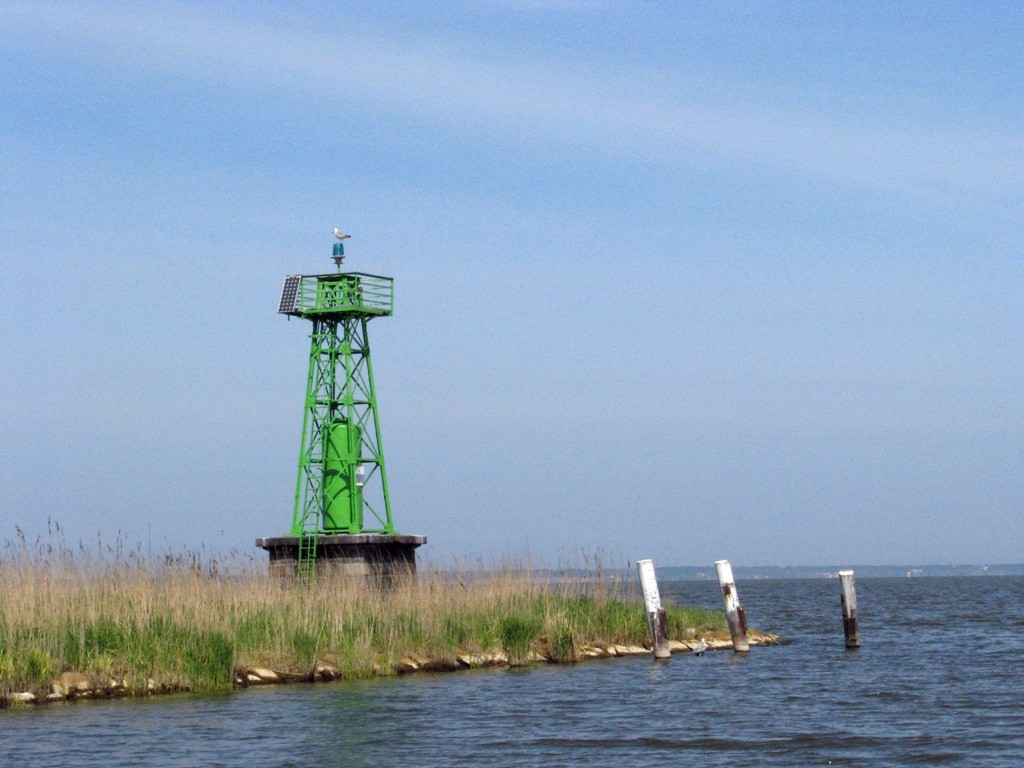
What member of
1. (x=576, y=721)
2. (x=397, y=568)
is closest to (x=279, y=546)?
(x=397, y=568)

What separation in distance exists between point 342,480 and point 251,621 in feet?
37.8

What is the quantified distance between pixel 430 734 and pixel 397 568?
1540 centimetres

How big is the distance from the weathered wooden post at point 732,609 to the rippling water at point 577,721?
1802 mm

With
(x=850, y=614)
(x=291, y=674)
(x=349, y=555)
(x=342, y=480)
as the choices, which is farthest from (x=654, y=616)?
(x=342, y=480)

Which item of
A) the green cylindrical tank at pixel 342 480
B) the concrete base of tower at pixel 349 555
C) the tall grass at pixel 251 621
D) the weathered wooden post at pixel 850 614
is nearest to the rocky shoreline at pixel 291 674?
the tall grass at pixel 251 621

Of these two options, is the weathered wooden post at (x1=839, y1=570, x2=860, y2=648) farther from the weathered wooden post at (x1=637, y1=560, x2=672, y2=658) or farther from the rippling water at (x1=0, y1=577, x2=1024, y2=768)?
the weathered wooden post at (x1=637, y1=560, x2=672, y2=658)

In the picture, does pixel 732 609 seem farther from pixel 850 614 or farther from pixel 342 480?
pixel 342 480

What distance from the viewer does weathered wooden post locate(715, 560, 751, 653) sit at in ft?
97.1

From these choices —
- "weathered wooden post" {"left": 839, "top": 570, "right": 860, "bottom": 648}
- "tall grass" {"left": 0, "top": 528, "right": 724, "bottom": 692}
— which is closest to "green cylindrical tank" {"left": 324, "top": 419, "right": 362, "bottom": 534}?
"tall grass" {"left": 0, "top": 528, "right": 724, "bottom": 692}

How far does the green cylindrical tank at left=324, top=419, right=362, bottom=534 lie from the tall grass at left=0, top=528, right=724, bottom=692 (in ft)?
18.7

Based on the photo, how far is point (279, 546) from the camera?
3456cm

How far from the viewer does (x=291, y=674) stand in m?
23.3

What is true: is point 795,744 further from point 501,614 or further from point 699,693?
point 501,614

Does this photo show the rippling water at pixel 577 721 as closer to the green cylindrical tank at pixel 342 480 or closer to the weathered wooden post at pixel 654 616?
the weathered wooden post at pixel 654 616
